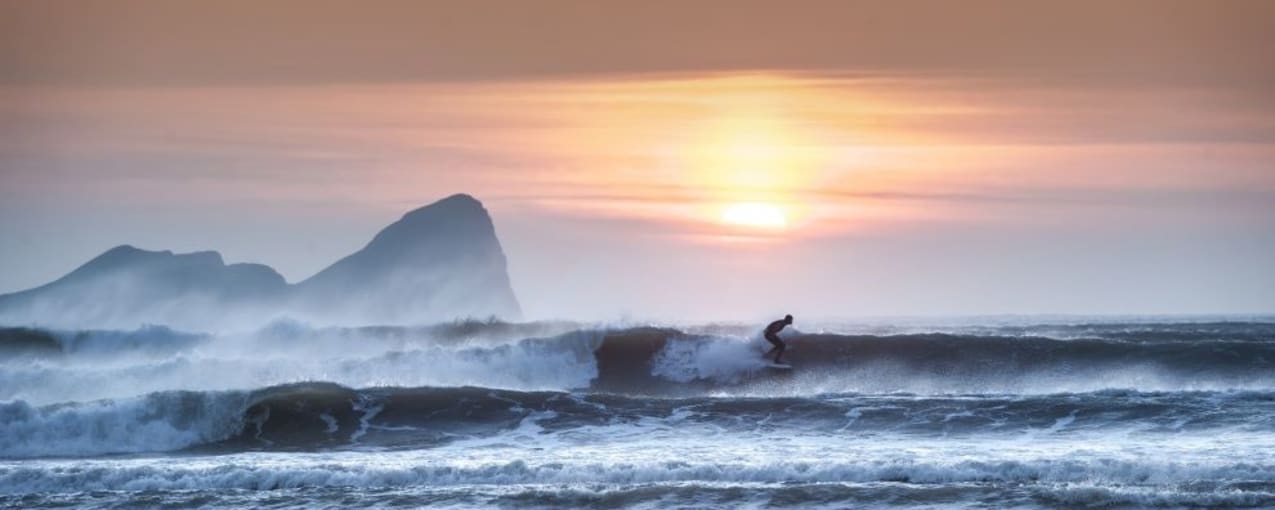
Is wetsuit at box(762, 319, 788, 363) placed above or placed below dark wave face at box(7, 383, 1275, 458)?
above

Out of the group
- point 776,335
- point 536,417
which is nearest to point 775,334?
point 776,335

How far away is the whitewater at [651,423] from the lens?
2095 cm

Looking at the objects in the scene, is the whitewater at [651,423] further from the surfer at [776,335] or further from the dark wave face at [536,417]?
the surfer at [776,335]

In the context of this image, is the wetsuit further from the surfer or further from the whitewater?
the whitewater

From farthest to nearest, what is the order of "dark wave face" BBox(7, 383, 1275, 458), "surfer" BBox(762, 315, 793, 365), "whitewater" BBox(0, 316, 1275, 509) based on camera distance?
"surfer" BBox(762, 315, 793, 365) < "dark wave face" BBox(7, 383, 1275, 458) < "whitewater" BBox(0, 316, 1275, 509)

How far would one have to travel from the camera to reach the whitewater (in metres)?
21.0

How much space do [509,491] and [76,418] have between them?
1003cm

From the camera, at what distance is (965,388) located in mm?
34531

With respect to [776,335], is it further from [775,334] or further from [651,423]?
[651,423]

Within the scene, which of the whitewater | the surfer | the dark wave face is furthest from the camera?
the surfer

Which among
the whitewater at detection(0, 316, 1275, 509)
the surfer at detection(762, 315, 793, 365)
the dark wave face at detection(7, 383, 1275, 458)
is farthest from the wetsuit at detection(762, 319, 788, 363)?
the dark wave face at detection(7, 383, 1275, 458)

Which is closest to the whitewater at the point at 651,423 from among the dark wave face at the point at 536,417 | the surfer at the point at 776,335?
the dark wave face at the point at 536,417

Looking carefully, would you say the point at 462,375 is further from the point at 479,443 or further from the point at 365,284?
the point at 365,284

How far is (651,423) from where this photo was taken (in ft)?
90.0
